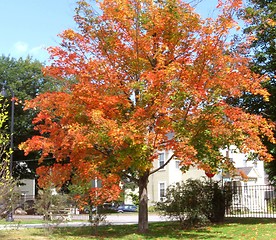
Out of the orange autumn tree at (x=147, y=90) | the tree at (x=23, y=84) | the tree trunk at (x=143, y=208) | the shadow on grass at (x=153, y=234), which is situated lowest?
the shadow on grass at (x=153, y=234)

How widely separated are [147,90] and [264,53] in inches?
304

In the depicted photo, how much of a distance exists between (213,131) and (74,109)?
185 inches

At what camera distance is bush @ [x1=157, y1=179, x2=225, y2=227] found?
17312mm

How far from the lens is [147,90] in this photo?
13273 mm

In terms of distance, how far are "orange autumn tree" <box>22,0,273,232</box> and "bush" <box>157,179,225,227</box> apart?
3664 mm

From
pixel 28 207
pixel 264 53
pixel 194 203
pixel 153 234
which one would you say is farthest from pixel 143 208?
pixel 28 207

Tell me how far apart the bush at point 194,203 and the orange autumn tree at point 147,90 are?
12.0ft

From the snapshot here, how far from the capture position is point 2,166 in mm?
11320

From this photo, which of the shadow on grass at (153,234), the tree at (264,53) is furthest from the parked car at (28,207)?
the tree at (264,53)

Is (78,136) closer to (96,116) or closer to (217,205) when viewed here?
(96,116)

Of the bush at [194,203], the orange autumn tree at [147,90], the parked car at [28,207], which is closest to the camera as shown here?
the orange autumn tree at [147,90]

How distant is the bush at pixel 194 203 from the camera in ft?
56.8

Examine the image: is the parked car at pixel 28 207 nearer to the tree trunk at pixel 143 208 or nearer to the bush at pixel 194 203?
the tree trunk at pixel 143 208

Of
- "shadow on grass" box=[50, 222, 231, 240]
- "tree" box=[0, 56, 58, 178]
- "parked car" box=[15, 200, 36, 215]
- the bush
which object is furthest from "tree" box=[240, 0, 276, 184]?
"tree" box=[0, 56, 58, 178]
